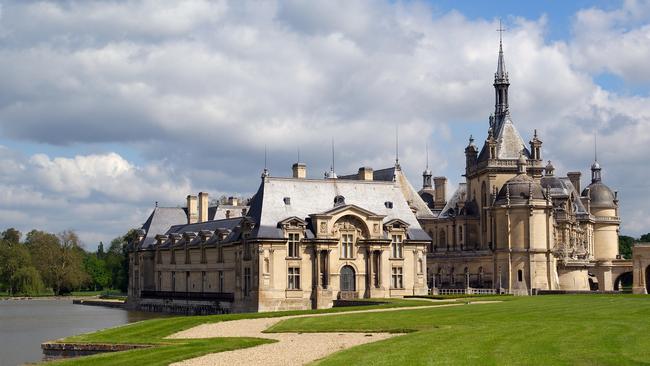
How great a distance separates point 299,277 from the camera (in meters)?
77.4

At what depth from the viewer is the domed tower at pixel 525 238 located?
91.5m

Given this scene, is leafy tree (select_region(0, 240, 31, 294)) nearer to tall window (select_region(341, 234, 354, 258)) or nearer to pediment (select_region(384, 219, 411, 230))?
tall window (select_region(341, 234, 354, 258))

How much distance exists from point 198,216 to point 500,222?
34512mm

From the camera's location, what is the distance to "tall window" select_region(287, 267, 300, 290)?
76812 millimetres

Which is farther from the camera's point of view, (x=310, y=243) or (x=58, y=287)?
(x=58, y=287)

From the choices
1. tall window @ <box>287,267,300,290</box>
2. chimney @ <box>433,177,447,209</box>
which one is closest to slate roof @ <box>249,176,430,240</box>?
tall window @ <box>287,267,300,290</box>

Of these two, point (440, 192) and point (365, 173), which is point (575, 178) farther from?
point (365, 173)

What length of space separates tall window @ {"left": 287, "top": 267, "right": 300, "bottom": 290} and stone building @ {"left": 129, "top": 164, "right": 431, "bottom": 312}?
8 cm

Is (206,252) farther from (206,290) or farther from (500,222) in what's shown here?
(500,222)

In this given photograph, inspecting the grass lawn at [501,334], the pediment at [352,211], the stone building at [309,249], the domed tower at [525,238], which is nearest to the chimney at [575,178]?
the domed tower at [525,238]

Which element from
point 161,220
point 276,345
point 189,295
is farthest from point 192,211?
point 276,345

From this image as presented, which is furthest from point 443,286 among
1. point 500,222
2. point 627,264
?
point 627,264

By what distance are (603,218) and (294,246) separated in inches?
2202

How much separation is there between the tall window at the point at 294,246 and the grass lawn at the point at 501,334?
24880mm
